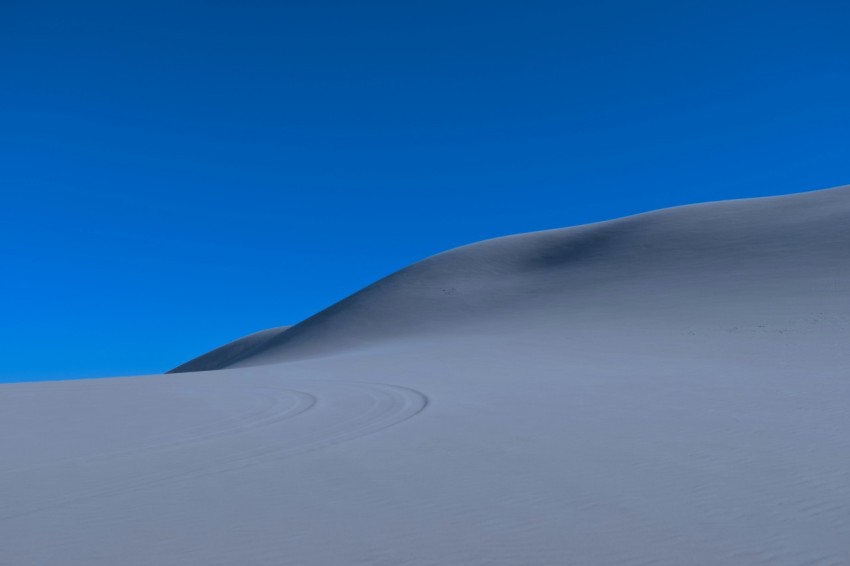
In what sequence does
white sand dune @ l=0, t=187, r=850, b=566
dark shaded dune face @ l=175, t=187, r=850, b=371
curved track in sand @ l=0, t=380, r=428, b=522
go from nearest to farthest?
white sand dune @ l=0, t=187, r=850, b=566
curved track in sand @ l=0, t=380, r=428, b=522
dark shaded dune face @ l=175, t=187, r=850, b=371

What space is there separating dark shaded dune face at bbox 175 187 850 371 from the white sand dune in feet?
34.8

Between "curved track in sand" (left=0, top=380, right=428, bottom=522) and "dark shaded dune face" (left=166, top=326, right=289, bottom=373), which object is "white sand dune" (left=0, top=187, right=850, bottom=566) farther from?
"dark shaded dune face" (left=166, top=326, right=289, bottom=373)

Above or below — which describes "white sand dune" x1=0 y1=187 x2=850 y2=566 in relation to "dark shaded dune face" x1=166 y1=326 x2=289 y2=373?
below

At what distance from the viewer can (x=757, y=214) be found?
49.8m

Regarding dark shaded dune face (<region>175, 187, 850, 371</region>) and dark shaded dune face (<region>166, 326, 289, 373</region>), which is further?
dark shaded dune face (<region>166, 326, 289, 373</region>)

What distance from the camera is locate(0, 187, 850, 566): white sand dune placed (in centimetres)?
489

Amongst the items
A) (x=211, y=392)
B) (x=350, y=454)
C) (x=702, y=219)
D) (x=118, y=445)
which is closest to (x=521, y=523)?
(x=350, y=454)

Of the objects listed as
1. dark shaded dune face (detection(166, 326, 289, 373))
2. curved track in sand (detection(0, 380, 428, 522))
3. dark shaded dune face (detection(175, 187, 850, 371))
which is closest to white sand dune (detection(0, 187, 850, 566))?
curved track in sand (detection(0, 380, 428, 522))

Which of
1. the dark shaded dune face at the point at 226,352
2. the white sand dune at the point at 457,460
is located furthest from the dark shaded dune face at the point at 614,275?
the dark shaded dune face at the point at 226,352

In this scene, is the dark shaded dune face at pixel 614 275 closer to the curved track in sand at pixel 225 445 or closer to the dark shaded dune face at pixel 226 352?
the curved track in sand at pixel 225 445

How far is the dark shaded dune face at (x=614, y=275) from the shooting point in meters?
35.4

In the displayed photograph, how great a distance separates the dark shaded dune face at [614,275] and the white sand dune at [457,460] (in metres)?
10.6

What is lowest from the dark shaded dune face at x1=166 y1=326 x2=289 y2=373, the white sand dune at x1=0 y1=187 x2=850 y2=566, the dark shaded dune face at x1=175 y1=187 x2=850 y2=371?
A: the white sand dune at x1=0 y1=187 x2=850 y2=566

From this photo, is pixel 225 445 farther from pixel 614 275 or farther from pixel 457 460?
pixel 614 275
